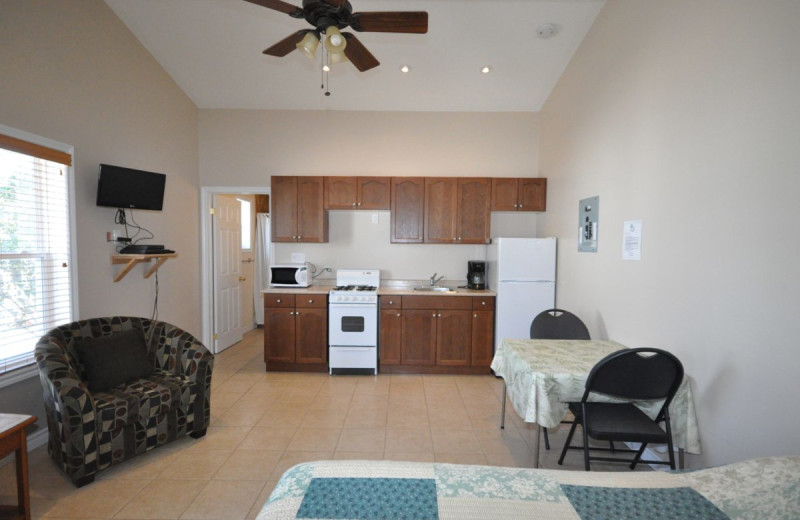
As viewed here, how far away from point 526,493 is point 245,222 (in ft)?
18.1

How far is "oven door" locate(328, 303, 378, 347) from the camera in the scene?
3996 millimetres

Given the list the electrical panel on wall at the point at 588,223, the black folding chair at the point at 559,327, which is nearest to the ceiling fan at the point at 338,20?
the electrical panel on wall at the point at 588,223

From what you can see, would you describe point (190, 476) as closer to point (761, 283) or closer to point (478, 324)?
point (478, 324)

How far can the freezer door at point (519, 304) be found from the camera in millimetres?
3918

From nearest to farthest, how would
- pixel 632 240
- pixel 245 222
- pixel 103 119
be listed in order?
pixel 632 240
pixel 103 119
pixel 245 222

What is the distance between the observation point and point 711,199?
1.88m

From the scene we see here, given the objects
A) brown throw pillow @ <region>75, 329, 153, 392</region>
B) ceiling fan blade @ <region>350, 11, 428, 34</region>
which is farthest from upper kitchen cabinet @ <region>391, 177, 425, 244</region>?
brown throw pillow @ <region>75, 329, 153, 392</region>

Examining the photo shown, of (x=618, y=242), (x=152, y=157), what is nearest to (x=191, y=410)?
(x=152, y=157)

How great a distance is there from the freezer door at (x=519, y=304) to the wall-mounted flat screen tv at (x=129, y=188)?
3.62 meters

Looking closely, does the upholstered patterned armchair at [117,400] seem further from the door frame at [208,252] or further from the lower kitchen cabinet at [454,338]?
the lower kitchen cabinet at [454,338]

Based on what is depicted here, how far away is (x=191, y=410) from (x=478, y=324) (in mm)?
2806

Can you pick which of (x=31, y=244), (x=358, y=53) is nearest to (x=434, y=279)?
(x=358, y=53)

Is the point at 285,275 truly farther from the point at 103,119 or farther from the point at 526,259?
the point at 526,259

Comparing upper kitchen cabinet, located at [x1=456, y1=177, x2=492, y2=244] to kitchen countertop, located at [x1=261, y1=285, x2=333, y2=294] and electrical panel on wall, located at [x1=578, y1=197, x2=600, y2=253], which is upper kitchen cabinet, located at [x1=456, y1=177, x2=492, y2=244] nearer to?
electrical panel on wall, located at [x1=578, y1=197, x2=600, y2=253]
